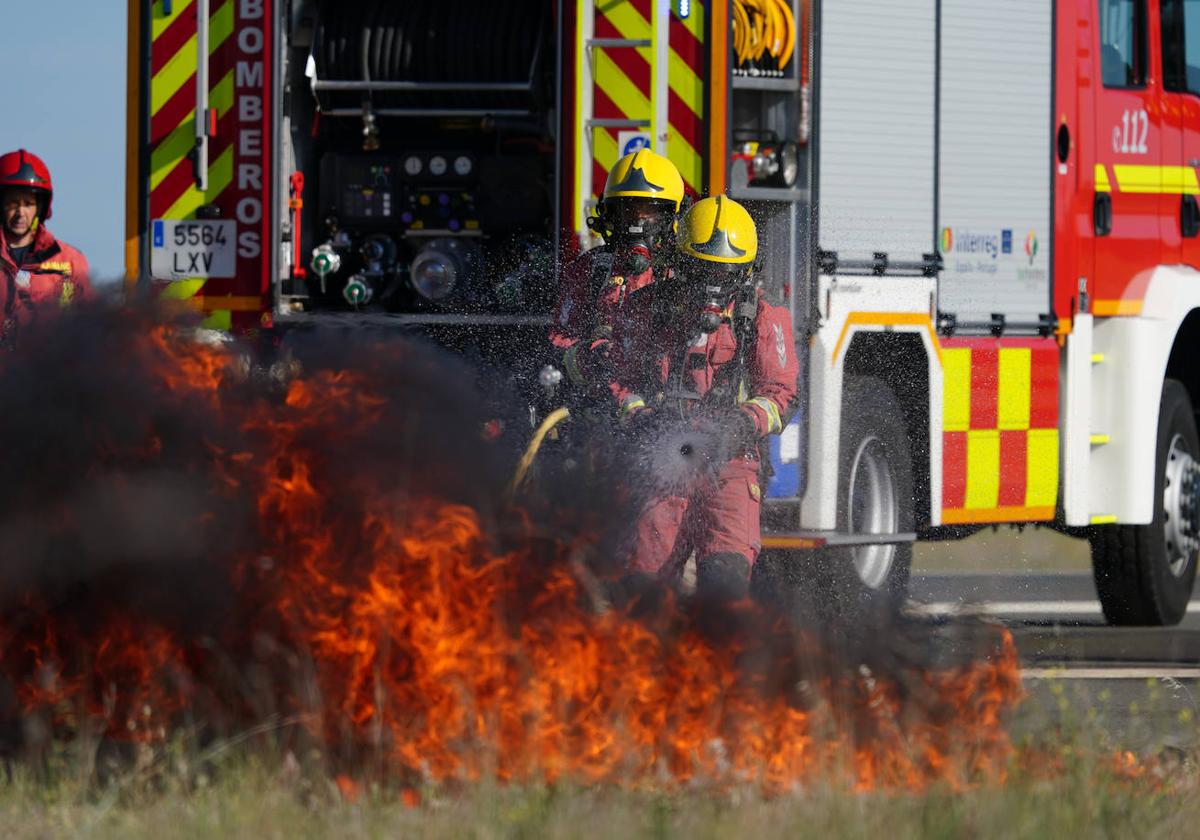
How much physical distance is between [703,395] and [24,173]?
2.75m

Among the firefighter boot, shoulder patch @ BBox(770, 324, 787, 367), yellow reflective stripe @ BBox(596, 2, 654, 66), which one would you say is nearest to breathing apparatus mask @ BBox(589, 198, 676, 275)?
shoulder patch @ BBox(770, 324, 787, 367)

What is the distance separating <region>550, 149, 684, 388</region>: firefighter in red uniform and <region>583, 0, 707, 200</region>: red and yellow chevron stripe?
1164mm

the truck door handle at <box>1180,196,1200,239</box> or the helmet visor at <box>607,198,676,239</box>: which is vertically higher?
the truck door handle at <box>1180,196,1200,239</box>

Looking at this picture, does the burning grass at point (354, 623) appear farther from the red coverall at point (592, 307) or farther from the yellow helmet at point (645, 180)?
the yellow helmet at point (645, 180)

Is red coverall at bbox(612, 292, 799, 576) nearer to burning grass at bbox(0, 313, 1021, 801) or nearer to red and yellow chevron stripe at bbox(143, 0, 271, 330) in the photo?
burning grass at bbox(0, 313, 1021, 801)

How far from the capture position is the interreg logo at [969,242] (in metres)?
9.52

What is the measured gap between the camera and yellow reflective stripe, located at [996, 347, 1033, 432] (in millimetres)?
9773

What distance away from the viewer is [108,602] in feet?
17.8

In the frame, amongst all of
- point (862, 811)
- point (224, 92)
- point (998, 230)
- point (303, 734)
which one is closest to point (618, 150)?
point (224, 92)

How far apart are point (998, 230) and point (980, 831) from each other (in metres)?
5.80

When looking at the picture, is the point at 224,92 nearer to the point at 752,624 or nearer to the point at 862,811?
the point at 752,624

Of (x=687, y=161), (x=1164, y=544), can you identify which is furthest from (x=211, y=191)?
(x=1164, y=544)

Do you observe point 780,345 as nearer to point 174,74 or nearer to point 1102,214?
point 174,74

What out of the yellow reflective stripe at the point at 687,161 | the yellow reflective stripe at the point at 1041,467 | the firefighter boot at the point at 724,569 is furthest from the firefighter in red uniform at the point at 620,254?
the yellow reflective stripe at the point at 1041,467
